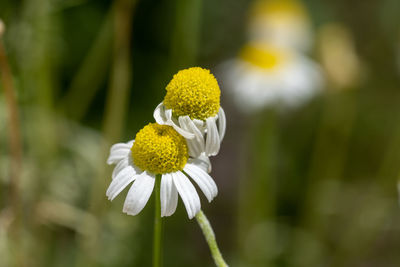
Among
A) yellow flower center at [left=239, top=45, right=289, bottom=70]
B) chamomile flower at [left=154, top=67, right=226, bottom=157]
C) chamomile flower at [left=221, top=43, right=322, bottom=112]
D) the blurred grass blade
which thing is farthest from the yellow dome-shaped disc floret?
yellow flower center at [left=239, top=45, right=289, bottom=70]

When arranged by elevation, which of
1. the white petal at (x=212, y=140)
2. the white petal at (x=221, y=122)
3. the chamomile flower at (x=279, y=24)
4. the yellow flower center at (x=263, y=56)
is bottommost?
the white petal at (x=212, y=140)

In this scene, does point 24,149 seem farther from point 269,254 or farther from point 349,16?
point 349,16

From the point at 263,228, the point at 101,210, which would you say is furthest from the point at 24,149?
the point at 263,228

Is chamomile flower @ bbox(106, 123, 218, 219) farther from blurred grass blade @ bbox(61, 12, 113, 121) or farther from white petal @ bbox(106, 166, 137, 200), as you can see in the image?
blurred grass blade @ bbox(61, 12, 113, 121)

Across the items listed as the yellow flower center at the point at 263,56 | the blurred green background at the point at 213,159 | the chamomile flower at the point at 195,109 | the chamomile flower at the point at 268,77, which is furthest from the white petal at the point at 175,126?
the yellow flower center at the point at 263,56

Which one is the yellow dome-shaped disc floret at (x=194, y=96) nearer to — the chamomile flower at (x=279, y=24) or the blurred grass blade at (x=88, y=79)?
the blurred grass blade at (x=88, y=79)
